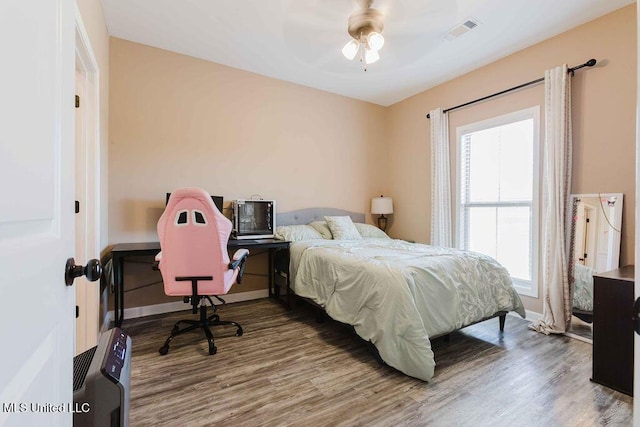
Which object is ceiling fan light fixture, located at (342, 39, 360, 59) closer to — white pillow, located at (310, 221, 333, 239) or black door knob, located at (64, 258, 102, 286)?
white pillow, located at (310, 221, 333, 239)

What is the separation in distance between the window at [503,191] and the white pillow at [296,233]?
1.90m

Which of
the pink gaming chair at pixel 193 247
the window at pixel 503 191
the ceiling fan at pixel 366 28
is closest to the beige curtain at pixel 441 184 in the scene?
the window at pixel 503 191

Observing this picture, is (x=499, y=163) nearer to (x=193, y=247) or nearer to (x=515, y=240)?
(x=515, y=240)

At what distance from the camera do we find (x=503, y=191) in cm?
338

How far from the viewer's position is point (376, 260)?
2.35 metres

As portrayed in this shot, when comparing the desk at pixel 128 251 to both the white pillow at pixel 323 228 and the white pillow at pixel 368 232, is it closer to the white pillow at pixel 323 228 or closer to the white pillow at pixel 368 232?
the white pillow at pixel 323 228

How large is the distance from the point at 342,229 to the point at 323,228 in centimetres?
27

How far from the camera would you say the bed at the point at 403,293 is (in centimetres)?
192

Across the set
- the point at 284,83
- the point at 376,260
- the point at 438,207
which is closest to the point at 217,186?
the point at 284,83

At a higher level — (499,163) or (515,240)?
(499,163)

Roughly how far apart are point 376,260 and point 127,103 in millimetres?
2977

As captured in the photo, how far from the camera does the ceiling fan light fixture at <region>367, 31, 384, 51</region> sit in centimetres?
222

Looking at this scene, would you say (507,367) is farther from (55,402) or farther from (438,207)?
(55,402)

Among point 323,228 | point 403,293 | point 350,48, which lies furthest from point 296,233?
point 350,48
